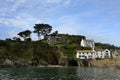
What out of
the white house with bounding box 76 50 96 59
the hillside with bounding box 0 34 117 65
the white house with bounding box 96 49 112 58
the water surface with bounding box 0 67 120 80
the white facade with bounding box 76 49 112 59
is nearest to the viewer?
the water surface with bounding box 0 67 120 80

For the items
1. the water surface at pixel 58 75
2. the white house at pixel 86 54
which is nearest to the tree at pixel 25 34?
the white house at pixel 86 54

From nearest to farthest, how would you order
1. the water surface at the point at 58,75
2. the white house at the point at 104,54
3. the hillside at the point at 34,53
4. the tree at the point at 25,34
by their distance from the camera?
1. the water surface at the point at 58,75
2. the hillside at the point at 34,53
3. the white house at the point at 104,54
4. the tree at the point at 25,34

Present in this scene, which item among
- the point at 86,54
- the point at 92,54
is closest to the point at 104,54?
the point at 92,54

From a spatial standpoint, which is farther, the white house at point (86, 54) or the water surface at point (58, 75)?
the white house at point (86, 54)

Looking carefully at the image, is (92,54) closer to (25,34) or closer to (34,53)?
(34,53)

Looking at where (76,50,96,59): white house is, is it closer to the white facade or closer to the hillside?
the white facade

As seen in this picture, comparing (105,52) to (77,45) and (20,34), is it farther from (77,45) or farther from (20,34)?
(20,34)

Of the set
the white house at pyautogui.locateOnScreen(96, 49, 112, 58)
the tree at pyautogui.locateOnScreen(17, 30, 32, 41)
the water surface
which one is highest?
the tree at pyautogui.locateOnScreen(17, 30, 32, 41)

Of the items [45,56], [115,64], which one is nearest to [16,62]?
[45,56]

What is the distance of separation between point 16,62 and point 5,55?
274 inches

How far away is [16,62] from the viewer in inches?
5271

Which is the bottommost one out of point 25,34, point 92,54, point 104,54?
point 104,54

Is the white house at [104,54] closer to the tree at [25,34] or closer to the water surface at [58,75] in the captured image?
the tree at [25,34]

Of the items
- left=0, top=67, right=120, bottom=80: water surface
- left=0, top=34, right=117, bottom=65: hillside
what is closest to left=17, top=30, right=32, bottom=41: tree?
left=0, top=34, right=117, bottom=65: hillside
